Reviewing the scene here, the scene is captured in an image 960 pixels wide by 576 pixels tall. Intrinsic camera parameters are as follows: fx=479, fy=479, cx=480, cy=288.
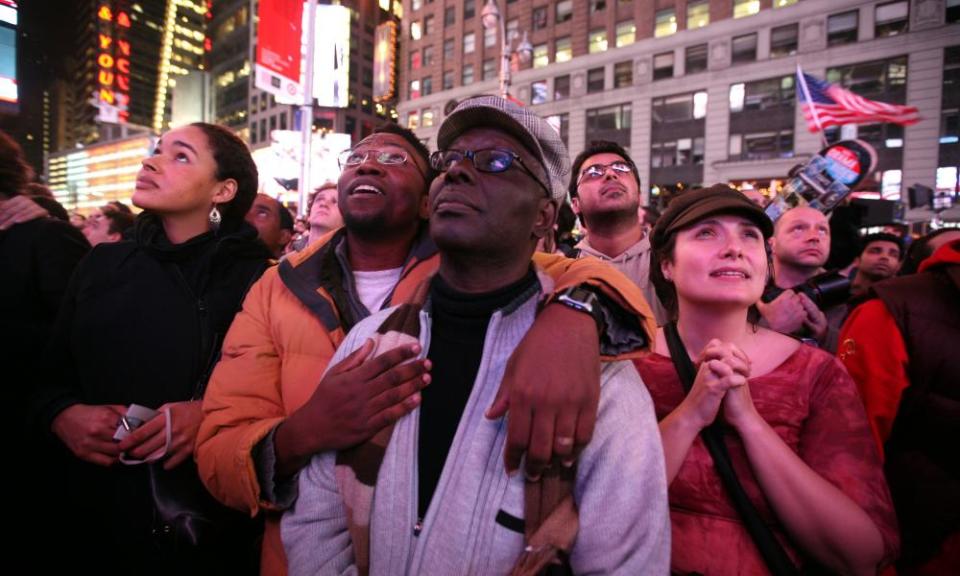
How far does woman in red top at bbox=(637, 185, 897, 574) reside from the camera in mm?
1830

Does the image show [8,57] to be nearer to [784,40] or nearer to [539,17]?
[784,40]

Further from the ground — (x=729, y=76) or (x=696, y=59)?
(x=696, y=59)

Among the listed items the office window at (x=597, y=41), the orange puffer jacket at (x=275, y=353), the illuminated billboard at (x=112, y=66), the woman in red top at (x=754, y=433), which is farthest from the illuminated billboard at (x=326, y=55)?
the illuminated billboard at (x=112, y=66)

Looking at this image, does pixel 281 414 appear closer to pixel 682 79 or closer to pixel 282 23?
pixel 282 23

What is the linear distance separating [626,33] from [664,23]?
2.88m

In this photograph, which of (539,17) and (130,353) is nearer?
(130,353)

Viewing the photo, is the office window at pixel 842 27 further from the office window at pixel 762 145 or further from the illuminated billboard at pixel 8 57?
the illuminated billboard at pixel 8 57

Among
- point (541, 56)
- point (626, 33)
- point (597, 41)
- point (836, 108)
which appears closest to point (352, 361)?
point (836, 108)

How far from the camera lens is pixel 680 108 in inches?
1353

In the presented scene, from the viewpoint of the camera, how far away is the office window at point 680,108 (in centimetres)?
3359

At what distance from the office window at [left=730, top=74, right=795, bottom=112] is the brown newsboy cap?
34.8 metres

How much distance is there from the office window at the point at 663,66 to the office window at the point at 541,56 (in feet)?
31.8

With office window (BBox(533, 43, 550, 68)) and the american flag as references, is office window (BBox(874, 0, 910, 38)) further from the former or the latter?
office window (BBox(533, 43, 550, 68))

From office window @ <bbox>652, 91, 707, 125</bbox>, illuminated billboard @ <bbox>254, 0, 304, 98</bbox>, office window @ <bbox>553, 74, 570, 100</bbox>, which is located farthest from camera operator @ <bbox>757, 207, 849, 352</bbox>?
→ office window @ <bbox>553, 74, 570, 100</bbox>
